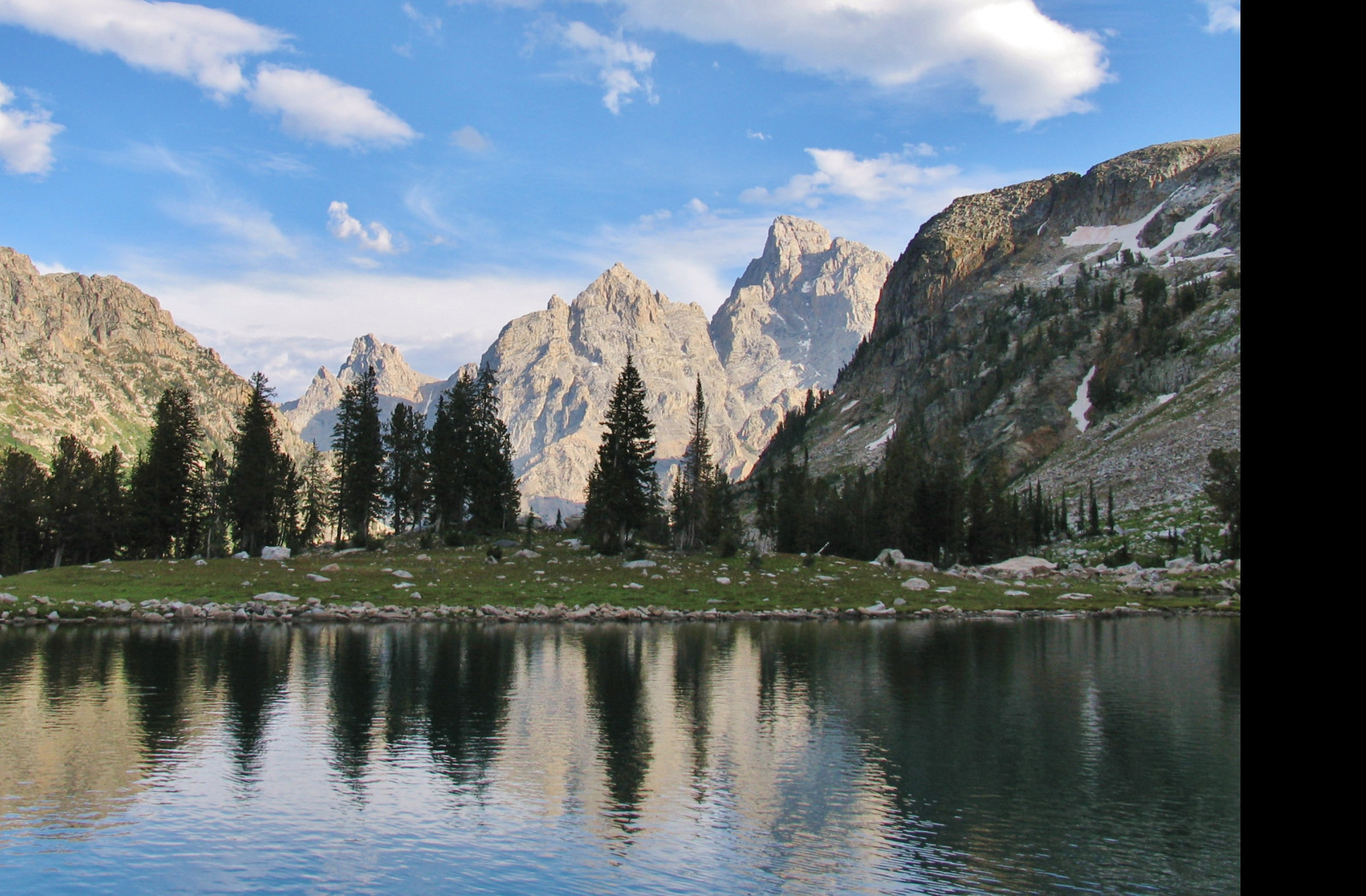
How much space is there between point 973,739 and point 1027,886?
42.0 feet

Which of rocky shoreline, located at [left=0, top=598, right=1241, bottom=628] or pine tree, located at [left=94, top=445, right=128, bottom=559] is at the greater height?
pine tree, located at [left=94, top=445, right=128, bottom=559]

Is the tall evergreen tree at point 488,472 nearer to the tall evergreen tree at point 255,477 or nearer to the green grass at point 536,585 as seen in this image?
the green grass at point 536,585

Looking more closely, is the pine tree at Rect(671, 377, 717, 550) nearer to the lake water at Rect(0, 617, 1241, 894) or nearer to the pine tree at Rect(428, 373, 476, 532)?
the pine tree at Rect(428, 373, 476, 532)

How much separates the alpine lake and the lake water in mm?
117

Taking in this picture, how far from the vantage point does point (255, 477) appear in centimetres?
9512

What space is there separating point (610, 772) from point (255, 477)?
78.9m

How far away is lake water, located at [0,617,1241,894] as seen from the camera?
66.2ft

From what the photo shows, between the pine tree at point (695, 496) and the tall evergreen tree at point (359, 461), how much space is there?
32.6 metres

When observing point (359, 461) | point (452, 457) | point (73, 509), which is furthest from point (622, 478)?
point (73, 509)

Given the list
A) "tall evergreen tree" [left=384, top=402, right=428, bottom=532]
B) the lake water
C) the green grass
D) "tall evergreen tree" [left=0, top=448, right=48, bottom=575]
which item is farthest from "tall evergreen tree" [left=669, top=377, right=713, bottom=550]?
"tall evergreen tree" [left=0, top=448, right=48, bottom=575]

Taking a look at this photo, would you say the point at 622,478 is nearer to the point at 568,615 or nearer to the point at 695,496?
the point at 695,496

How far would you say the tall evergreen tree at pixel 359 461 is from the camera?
102m
